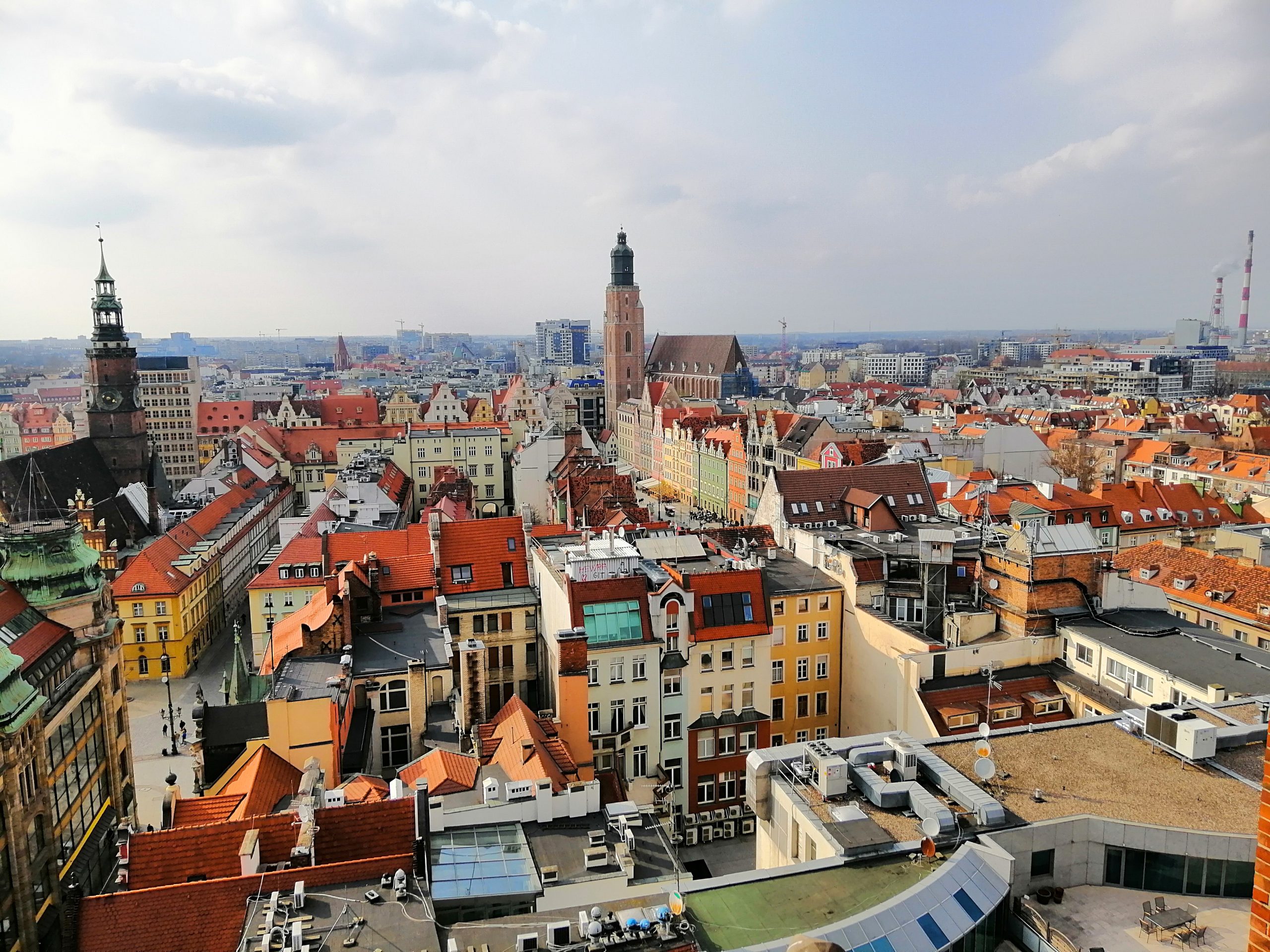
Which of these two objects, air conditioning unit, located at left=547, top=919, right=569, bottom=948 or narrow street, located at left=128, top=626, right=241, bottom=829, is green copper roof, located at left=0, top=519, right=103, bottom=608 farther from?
air conditioning unit, located at left=547, top=919, right=569, bottom=948

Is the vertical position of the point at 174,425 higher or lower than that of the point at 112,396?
lower

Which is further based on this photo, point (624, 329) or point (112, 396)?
point (624, 329)

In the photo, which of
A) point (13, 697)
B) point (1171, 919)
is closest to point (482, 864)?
point (13, 697)

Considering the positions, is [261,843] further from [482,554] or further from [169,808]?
[482,554]

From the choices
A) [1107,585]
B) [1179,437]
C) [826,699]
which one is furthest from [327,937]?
[1179,437]

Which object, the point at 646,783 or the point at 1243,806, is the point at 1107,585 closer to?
the point at 1243,806

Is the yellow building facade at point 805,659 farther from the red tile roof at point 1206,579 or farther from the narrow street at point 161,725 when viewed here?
the narrow street at point 161,725
